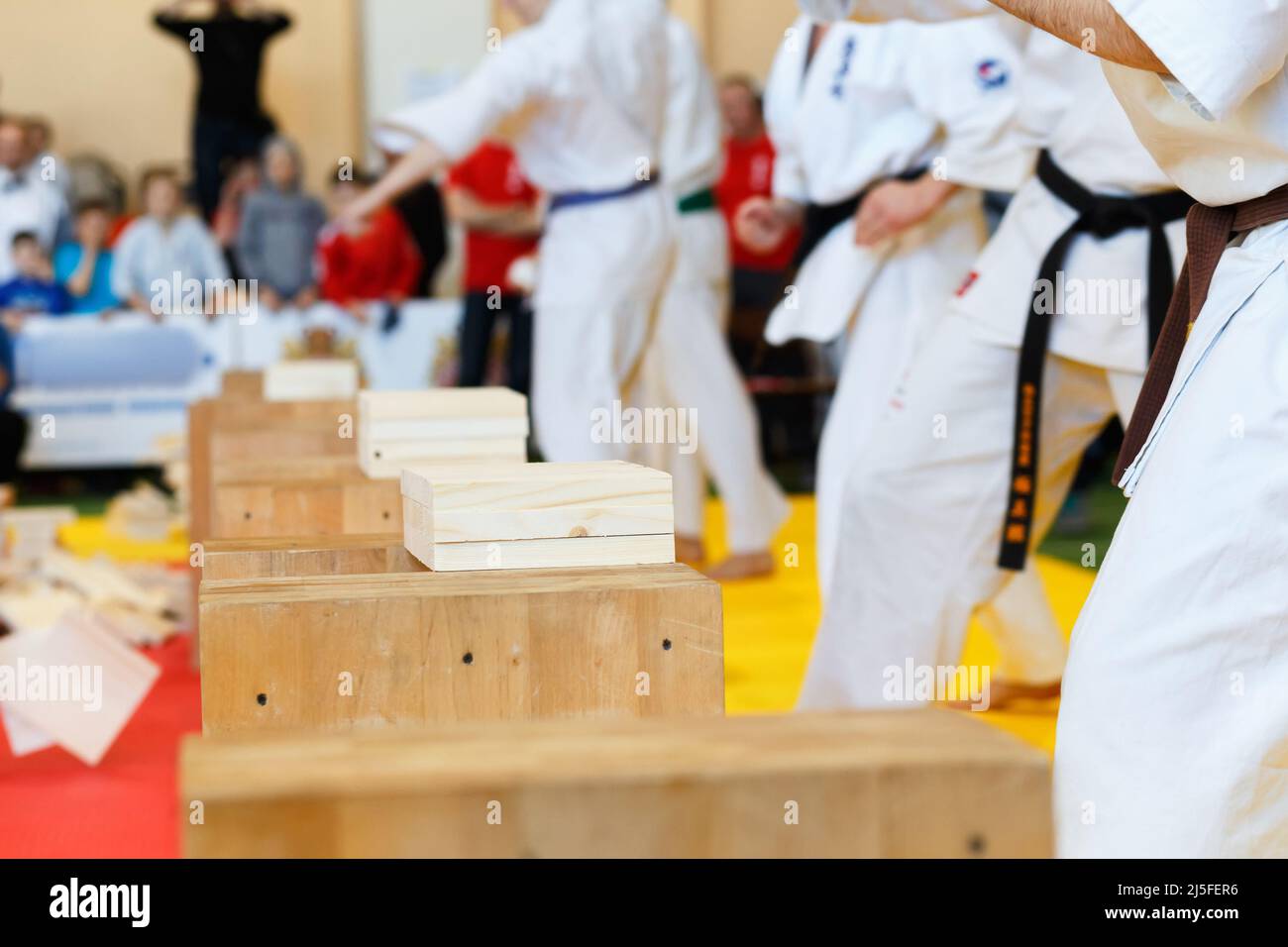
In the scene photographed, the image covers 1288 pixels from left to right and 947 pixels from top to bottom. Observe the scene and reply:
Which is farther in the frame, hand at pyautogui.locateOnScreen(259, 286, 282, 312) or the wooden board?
hand at pyautogui.locateOnScreen(259, 286, 282, 312)

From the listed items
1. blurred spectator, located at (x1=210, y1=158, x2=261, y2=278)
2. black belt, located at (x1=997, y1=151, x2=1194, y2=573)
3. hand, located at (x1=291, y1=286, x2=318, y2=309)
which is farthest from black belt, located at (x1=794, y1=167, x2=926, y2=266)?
blurred spectator, located at (x1=210, y1=158, x2=261, y2=278)

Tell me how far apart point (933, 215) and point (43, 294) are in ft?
18.4

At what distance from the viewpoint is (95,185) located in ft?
31.7

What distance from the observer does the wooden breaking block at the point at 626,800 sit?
76 centimetres

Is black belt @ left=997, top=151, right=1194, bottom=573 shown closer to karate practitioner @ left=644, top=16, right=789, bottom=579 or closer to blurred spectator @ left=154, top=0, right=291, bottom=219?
karate practitioner @ left=644, top=16, right=789, bottom=579

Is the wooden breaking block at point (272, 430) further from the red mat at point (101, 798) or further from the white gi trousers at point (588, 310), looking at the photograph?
the white gi trousers at point (588, 310)

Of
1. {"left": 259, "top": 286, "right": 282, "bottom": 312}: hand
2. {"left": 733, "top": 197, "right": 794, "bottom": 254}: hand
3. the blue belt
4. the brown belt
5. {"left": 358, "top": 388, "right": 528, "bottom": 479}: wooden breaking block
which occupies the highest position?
the blue belt

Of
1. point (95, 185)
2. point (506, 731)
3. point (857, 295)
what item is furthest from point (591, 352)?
point (95, 185)

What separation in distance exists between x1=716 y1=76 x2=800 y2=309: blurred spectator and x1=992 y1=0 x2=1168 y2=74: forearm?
601 cm

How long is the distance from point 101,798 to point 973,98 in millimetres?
1836

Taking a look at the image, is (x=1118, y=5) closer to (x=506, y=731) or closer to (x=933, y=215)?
(x=506, y=731)

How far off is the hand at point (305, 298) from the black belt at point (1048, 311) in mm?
5524

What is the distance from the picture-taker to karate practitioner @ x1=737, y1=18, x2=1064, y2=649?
3051mm

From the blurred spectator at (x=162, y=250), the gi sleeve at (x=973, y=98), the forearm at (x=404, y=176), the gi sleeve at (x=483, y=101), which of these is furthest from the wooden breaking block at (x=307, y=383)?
the blurred spectator at (x=162, y=250)
